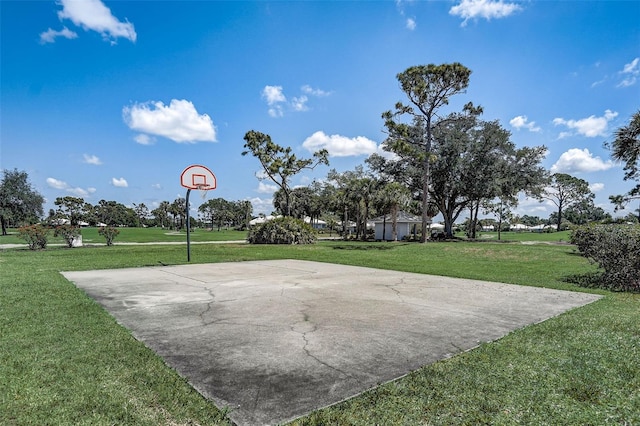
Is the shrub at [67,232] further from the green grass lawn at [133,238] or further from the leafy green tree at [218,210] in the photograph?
the leafy green tree at [218,210]

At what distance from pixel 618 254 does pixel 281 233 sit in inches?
864

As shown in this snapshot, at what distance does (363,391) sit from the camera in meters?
2.92

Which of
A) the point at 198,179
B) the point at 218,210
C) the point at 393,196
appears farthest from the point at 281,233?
the point at 218,210

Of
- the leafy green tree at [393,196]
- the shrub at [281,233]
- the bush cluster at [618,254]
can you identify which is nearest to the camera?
the bush cluster at [618,254]

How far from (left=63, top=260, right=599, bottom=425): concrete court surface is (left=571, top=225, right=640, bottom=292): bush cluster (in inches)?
86.3

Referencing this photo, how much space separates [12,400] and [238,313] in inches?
118

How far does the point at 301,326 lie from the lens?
15.6 ft

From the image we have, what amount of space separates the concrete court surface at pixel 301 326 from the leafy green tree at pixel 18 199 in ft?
109

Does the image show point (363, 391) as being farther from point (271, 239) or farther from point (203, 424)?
point (271, 239)

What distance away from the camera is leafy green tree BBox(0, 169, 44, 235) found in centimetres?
3378

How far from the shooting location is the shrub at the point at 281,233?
28375 millimetres


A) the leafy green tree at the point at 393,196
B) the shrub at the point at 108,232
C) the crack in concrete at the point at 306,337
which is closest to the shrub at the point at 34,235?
the shrub at the point at 108,232

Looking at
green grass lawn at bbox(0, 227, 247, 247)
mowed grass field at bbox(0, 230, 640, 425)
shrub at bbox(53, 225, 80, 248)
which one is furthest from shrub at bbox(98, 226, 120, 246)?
mowed grass field at bbox(0, 230, 640, 425)

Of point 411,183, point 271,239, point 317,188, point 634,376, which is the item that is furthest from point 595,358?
point 317,188
